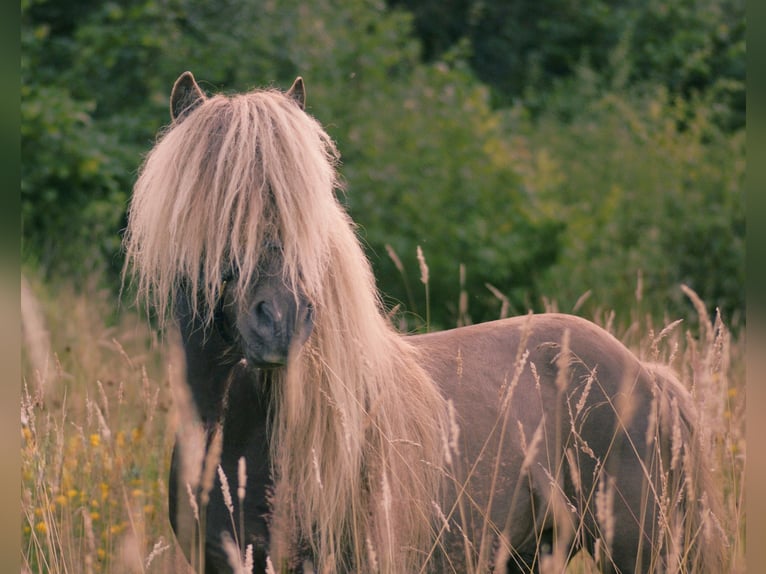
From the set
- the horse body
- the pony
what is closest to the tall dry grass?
the pony

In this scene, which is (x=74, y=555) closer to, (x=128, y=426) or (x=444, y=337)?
(x=128, y=426)

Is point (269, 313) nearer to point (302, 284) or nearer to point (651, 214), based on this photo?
point (302, 284)

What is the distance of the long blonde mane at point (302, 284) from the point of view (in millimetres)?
2168

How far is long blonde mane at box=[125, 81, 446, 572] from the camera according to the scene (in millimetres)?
2168

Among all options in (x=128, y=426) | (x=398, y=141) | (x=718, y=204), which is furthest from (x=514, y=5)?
(x=128, y=426)

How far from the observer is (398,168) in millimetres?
8438

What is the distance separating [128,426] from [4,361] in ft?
10.2

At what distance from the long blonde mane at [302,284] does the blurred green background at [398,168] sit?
4.72m

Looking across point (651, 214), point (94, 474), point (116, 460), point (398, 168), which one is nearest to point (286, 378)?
point (116, 460)

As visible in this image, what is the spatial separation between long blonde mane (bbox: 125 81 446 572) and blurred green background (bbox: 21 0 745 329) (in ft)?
15.5

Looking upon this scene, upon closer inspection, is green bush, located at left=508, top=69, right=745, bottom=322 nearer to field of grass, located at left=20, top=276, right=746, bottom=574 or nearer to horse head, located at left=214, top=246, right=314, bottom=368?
field of grass, located at left=20, top=276, right=746, bottom=574

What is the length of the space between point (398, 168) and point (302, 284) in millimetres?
6449

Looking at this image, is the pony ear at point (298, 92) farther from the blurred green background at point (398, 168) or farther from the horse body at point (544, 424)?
the blurred green background at point (398, 168)

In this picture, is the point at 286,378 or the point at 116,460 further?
the point at 116,460
